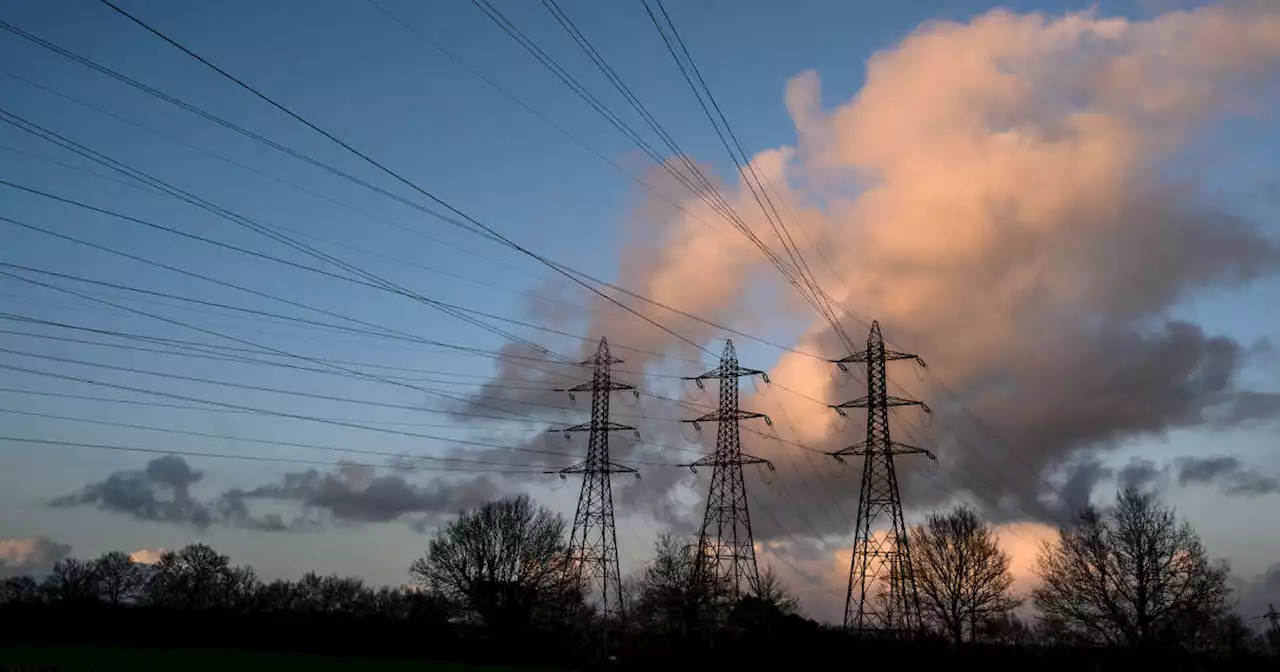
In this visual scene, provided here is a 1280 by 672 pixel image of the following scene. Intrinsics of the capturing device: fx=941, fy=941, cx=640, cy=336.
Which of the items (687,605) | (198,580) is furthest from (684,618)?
(198,580)

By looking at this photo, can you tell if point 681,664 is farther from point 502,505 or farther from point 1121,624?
point 502,505

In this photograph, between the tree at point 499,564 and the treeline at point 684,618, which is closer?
the treeline at point 684,618

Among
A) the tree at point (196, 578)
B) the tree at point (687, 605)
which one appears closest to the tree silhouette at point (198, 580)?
the tree at point (196, 578)

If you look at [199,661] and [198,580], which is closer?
[199,661]

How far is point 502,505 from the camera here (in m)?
89.8

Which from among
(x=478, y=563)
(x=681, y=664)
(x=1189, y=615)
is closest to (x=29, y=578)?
(x=478, y=563)

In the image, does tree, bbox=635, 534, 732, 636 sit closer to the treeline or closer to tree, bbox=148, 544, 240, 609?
the treeline

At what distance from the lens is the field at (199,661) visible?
38.6 metres

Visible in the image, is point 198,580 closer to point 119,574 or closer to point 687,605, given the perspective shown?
point 119,574

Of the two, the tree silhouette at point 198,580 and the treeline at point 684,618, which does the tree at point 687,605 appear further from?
the tree silhouette at point 198,580

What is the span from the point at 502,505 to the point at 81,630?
42.1m

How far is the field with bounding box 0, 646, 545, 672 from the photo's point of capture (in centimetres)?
3857

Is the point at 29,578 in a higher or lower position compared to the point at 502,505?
lower

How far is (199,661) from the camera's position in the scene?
4378cm
